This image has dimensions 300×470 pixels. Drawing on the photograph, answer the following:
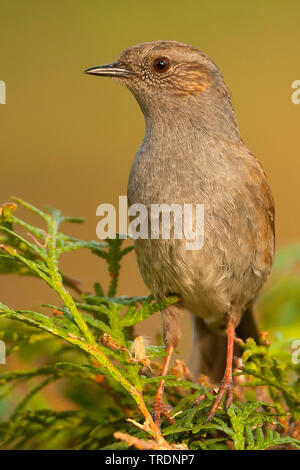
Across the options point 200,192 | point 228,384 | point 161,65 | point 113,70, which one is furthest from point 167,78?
point 228,384

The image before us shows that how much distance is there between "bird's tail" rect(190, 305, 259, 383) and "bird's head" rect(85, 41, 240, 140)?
3.12 feet

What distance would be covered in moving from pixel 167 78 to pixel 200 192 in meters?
0.67

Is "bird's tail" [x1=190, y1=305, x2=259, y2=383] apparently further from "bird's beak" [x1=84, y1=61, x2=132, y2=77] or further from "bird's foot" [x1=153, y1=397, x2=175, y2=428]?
"bird's beak" [x1=84, y1=61, x2=132, y2=77]

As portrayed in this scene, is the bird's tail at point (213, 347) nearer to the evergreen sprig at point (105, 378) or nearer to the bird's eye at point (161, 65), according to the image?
the evergreen sprig at point (105, 378)

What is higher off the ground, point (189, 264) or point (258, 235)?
point (258, 235)

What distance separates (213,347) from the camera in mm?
2797

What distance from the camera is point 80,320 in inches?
61.1

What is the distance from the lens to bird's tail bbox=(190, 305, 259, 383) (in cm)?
268

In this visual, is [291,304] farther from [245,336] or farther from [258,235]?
[258,235]

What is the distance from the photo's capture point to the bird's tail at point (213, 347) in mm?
2684

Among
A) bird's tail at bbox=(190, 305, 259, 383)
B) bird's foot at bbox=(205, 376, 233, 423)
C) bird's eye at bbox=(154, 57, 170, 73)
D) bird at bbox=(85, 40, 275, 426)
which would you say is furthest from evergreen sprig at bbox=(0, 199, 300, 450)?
bird's eye at bbox=(154, 57, 170, 73)

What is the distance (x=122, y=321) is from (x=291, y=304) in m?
1.17

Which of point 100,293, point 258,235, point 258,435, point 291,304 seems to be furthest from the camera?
point 291,304

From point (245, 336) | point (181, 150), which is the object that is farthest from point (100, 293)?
point (245, 336)
